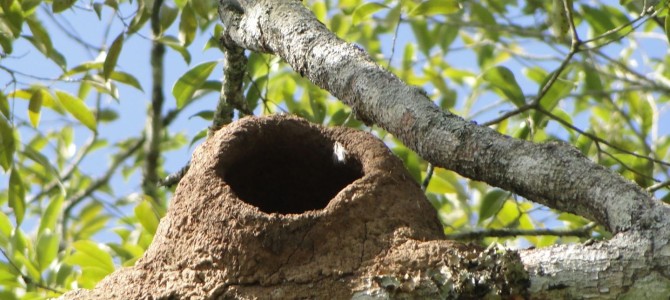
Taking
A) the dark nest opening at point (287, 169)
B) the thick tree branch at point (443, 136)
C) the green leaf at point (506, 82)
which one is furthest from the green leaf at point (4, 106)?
the green leaf at point (506, 82)

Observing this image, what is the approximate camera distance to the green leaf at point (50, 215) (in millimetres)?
4354

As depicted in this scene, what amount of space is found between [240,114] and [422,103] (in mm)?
1365

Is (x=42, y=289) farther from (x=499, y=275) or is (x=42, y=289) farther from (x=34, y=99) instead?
(x=499, y=275)

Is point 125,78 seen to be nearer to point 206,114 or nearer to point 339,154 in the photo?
point 206,114

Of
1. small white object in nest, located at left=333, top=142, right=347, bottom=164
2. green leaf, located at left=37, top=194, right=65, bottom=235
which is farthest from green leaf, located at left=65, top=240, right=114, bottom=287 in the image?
small white object in nest, located at left=333, top=142, right=347, bottom=164

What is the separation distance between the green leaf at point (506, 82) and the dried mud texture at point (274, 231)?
851 mm

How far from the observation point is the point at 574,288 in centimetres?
225

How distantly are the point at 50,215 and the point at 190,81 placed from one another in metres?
0.83

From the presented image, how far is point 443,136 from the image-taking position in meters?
2.60

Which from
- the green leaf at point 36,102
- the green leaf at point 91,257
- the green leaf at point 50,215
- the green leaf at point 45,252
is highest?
the green leaf at point 36,102

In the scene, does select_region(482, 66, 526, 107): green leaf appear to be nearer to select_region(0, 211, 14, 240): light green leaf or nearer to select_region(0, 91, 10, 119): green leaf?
select_region(0, 91, 10, 119): green leaf

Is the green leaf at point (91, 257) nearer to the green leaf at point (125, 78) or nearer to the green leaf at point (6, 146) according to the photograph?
the green leaf at point (6, 146)

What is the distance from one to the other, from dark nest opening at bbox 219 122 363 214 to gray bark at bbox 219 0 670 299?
0.34m

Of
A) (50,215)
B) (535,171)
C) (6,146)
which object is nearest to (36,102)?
(6,146)
